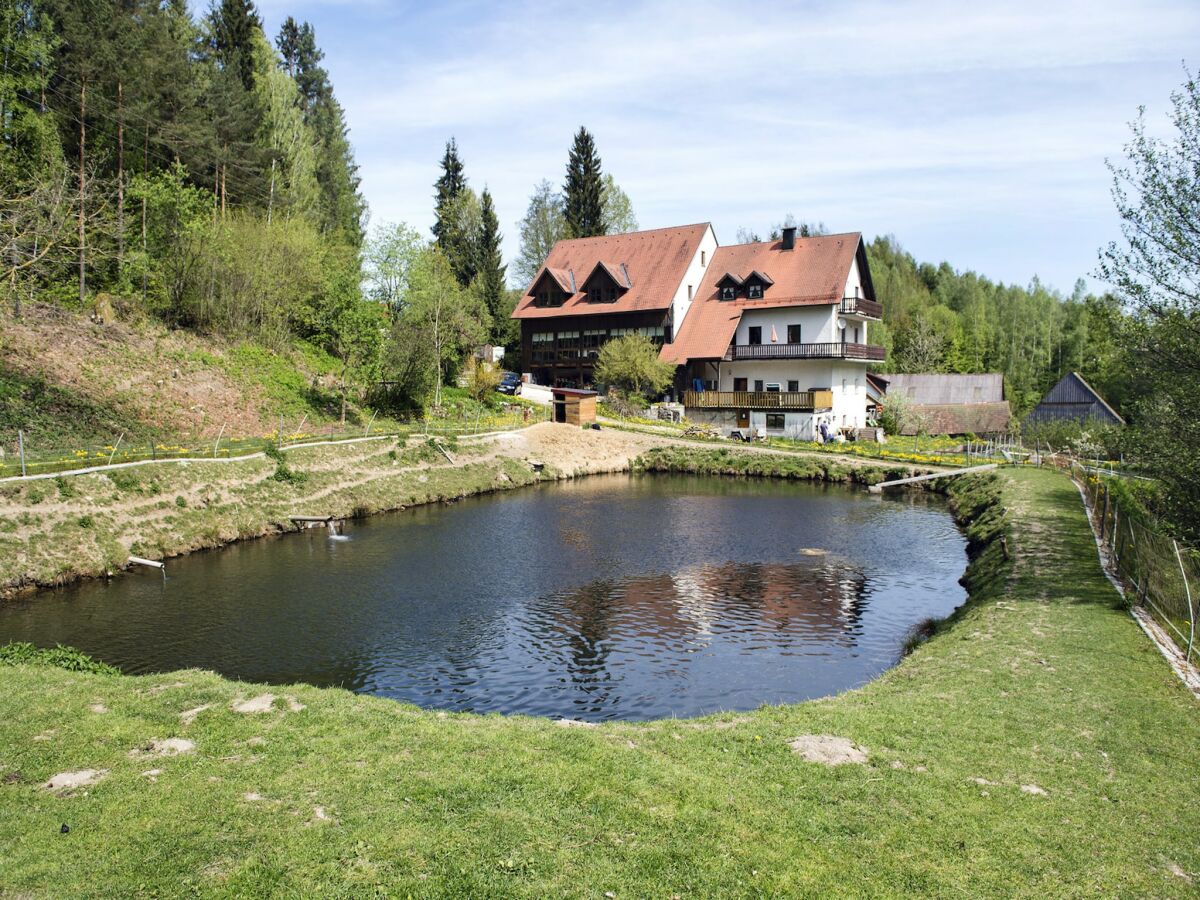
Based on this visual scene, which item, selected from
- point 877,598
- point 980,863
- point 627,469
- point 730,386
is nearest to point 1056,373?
point 730,386

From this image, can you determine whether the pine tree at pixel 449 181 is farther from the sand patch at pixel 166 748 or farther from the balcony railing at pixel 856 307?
the sand patch at pixel 166 748

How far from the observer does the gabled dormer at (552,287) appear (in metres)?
74.1

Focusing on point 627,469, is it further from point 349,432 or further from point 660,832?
point 660,832

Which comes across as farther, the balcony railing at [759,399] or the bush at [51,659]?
the balcony railing at [759,399]

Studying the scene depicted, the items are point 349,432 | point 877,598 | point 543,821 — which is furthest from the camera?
point 349,432

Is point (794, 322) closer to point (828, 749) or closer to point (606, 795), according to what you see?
point (828, 749)

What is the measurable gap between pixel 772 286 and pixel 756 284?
4.82 feet

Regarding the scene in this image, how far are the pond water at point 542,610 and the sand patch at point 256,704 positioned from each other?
4.15m

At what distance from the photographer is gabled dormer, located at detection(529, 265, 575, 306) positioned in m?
74.1

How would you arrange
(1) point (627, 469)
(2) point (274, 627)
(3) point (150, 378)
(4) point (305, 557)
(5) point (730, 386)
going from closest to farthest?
(2) point (274, 627)
(4) point (305, 557)
(3) point (150, 378)
(1) point (627, 469)
(5) point (730, 386)

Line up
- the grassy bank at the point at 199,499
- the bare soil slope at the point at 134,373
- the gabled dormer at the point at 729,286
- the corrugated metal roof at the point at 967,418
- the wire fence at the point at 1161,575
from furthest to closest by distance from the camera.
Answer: the corrugated metal roof at the point at 967,418
the gabled dormer at the point at 729,286
the bare soil slope at the point at 134,373
the grassy bank at the point at 199,499
the wire fence at the point at 1161,575

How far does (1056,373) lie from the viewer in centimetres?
10444

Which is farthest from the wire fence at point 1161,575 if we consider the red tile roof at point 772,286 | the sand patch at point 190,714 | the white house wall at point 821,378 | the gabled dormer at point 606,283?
the gabled dormer at point 606,283

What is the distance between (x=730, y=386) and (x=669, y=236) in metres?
16.7
